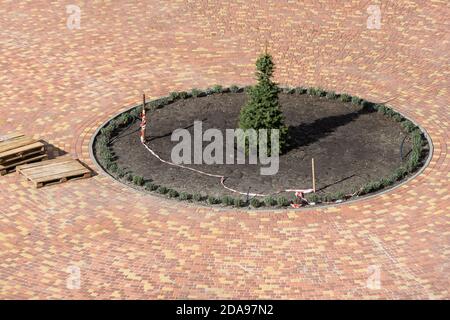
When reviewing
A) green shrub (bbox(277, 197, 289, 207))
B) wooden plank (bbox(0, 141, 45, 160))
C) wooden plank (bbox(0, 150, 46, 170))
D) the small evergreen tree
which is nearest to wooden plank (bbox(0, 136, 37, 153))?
wooden plank (bbox(0, 141, 45, 160))

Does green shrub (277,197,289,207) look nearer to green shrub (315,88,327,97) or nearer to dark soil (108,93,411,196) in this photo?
dark soil (108,93,411,196)

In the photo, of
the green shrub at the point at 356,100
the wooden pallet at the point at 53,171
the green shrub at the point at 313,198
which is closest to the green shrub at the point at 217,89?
the green shrub at the point at 356,100

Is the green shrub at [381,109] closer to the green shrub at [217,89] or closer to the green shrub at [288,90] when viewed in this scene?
the green shrub at [288,90]

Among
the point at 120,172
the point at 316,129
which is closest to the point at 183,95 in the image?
the point at 316,129

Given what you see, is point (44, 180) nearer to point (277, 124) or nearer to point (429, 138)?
point (277, 124)

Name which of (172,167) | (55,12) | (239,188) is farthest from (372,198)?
(55,12)
